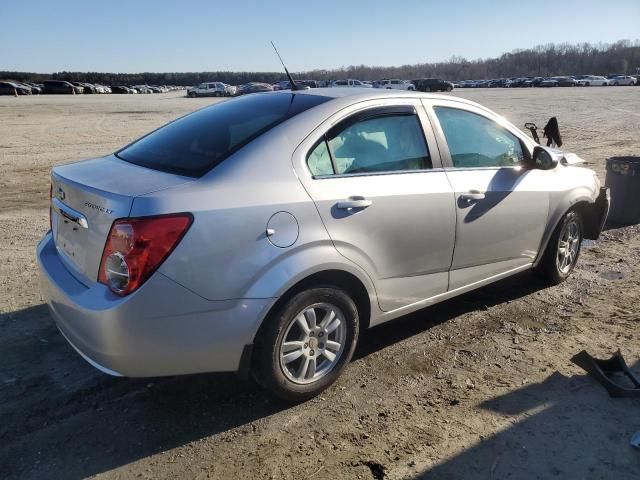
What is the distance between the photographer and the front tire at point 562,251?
4.68 m

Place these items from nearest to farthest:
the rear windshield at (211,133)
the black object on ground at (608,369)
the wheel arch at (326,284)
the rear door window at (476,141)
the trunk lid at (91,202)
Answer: the trunk lid at (91,202) → the wheel arch at (326,284) → the rear windshield at (211,133) → the black object on ground at (608,369) → the rear door window at (476,141)

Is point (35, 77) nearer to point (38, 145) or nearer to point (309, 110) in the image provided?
point (38, 145)

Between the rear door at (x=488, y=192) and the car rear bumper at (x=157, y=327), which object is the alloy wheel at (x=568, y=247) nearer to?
the rear door at (x=488, y=192)

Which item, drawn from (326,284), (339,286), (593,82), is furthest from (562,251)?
(593,82)

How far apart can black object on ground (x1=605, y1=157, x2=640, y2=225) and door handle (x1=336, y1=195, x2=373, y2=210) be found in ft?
17.3

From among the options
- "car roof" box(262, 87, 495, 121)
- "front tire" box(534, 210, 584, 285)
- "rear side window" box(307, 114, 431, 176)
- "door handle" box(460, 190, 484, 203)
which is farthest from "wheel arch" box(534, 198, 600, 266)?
"rear side window" box(307, 114, 431, 176)

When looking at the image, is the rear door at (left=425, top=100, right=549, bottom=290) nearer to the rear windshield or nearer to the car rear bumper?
the rear windshield

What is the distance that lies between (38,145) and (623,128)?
753 inches

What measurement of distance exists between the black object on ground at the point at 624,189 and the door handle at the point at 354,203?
17.3 ft

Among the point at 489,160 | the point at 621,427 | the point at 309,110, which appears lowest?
the point at 621,427

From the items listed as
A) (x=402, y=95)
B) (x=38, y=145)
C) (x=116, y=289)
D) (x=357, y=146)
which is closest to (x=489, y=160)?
(x=402, y=95)

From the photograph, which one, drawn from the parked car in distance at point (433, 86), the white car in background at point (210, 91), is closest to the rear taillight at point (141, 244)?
the white car in background at point (210, 91)

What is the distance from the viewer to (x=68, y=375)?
3.40m

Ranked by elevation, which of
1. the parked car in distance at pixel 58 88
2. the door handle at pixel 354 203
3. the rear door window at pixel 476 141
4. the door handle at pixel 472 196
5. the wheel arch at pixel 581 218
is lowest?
the wheel arch at pixel 581 218
